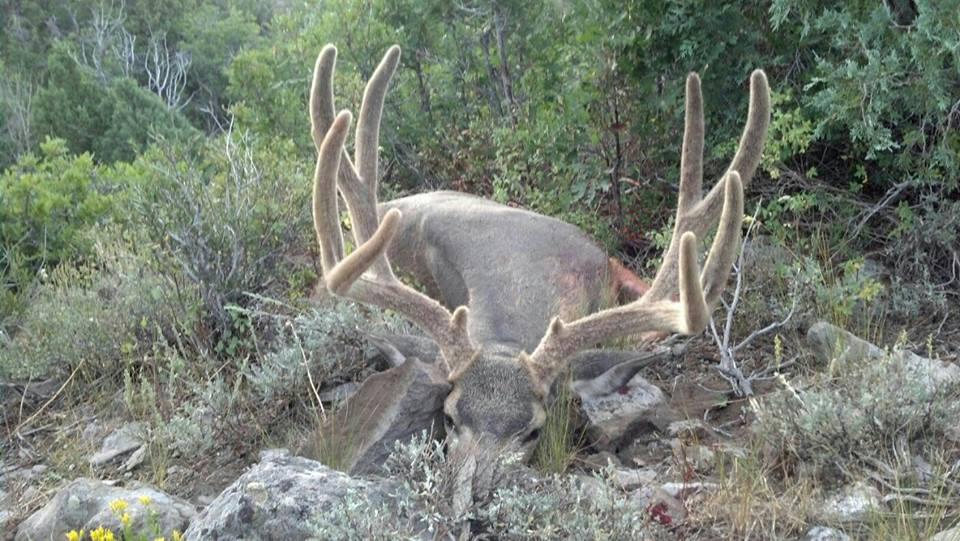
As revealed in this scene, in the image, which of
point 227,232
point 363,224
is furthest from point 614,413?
point 227,232

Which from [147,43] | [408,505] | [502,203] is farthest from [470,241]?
[147,43]

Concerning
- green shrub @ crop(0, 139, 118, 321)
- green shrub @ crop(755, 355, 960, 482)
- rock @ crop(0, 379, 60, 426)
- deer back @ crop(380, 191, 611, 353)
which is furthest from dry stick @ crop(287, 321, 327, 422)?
green shrub @ crop(0, 139, 118, 321)

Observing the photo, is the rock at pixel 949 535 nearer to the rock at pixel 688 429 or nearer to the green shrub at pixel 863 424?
the green shrub at pixel 863 424

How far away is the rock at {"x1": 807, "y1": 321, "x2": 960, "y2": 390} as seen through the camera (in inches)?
201

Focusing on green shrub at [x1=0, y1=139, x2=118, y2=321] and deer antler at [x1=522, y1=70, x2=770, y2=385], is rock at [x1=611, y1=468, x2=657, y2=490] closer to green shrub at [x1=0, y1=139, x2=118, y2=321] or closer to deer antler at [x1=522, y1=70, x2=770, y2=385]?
deer antler at [x1=522, y1=70, x2=770, y2=385]


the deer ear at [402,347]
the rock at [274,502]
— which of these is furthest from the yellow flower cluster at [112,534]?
the deer ear at [402,347]

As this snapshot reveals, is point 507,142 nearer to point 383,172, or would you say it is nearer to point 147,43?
point 383,172

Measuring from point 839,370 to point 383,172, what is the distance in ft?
15.2

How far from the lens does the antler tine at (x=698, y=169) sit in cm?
524

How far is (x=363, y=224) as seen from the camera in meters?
5.67

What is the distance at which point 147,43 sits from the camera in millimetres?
21734

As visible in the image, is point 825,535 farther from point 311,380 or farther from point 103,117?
point 103,117

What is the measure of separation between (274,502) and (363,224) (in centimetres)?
194

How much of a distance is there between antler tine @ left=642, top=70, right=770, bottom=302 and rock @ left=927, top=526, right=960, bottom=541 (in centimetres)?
157
